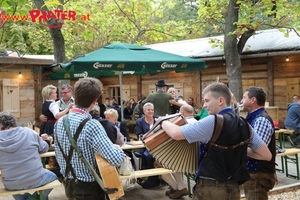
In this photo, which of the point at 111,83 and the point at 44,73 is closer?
the point at 44,73

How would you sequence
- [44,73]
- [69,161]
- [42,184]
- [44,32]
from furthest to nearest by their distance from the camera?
[44,32], [44,73], [42,184], [69,161]

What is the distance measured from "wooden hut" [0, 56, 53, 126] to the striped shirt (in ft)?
26.0

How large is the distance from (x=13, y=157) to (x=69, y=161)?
1564mm

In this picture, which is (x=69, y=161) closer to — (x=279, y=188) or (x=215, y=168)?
(x=215, y=168)

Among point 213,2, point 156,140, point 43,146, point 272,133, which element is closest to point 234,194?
point 156,140

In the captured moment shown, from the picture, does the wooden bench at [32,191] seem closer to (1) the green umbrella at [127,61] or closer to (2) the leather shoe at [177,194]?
(2) the leather shoe at [177,194]

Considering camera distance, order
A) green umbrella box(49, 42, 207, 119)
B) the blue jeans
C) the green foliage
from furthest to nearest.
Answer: the green foliage < green umbrella box(49, 42, 207, 119) < the blue jeans

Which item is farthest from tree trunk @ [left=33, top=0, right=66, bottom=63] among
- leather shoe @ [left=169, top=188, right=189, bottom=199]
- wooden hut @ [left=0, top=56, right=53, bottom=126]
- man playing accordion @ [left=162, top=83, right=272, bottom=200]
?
man playing accordion @ [left=162, top=83, right=272, bottom=200]

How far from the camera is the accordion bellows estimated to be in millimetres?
2285

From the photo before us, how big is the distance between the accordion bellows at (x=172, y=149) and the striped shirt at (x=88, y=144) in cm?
28

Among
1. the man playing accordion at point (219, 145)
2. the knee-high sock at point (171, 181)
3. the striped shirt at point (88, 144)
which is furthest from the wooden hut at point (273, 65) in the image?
the striped shirt at point (88, 144)

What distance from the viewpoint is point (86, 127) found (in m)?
2.41

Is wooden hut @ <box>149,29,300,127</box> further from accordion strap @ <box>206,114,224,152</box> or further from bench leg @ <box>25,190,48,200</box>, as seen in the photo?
accordion strap @ <box>206,114,224,152</box>

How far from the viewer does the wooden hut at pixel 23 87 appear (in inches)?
392
